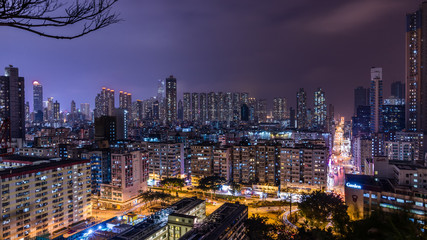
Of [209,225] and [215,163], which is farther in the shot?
[215,163]

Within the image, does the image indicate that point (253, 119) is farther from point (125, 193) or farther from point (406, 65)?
point (125, 193)

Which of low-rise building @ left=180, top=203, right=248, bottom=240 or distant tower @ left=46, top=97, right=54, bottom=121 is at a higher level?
distant tower @ left=46, top=97, right=54, bottom=121

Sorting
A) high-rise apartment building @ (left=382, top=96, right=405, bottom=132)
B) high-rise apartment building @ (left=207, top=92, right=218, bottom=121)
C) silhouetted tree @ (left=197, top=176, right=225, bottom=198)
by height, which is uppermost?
high-rise apartment building @ (left=207, top=92, right=218, bottom=121)

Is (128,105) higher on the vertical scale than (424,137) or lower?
higher

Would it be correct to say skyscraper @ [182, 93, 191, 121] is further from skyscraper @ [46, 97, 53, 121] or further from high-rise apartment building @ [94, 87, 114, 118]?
skyscraper @ [46, 97, 53, 121]

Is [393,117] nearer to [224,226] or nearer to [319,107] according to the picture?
[319,107]

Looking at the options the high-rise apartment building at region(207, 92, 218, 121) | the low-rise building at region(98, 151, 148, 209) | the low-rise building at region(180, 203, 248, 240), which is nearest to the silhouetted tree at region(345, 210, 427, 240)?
the low-rise building at region(180, 203, 248, 240)

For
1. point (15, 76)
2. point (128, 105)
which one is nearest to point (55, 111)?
point (128, 105)
